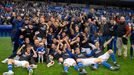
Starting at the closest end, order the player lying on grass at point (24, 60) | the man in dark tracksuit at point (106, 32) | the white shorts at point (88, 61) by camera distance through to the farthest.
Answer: the player lying on grass at point (24, 60) → the white shorts at point (88, 61) → the man in dark tracksuit at point (106, 32)

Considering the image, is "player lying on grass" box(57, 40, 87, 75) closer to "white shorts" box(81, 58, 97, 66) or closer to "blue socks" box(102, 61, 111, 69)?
"white shorts" box(81, 58, 97, 66)

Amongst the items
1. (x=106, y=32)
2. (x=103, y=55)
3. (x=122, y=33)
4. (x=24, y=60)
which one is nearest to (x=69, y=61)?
(x=103, y=55)

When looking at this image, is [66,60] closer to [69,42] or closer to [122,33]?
[69,42]

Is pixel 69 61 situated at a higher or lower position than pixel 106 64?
higher

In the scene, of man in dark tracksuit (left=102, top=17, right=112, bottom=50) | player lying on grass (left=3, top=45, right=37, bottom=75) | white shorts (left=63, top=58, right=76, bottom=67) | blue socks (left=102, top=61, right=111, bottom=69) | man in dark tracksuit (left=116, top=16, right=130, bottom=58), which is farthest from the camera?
man in dark tracksuit (left=102, top=17, right=112, bottom=50)

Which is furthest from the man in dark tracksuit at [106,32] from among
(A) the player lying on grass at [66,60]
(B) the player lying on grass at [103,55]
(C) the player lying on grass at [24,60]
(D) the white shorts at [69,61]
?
(C) the player lying on grass at [24,60]

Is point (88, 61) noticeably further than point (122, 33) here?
No

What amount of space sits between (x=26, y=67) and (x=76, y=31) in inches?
138

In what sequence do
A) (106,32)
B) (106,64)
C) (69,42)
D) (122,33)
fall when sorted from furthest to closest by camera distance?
(106,32) < (122,33) < (69,42) < (106,64)

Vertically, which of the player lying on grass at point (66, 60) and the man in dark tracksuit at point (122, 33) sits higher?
the man in dark tracksuit at point (122, 33)

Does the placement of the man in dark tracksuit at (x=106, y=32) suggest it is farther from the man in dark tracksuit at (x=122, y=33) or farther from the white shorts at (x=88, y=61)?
the white shorts at (x=88, y=61)

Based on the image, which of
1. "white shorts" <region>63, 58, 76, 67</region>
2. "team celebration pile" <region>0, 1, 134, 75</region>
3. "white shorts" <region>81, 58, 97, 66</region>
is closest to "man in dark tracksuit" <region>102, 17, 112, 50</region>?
"team celebration pile" <region>0, 1, 134, 75</region>

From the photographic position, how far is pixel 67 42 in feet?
52.7

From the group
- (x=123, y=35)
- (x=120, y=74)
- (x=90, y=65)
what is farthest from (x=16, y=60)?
(x=123, y=35)
